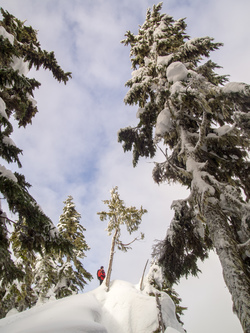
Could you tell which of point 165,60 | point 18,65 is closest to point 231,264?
point 165,60

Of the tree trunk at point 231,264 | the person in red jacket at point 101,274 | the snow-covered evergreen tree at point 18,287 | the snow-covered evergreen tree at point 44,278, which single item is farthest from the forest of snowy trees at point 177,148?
the person in red jacket at point 101,274

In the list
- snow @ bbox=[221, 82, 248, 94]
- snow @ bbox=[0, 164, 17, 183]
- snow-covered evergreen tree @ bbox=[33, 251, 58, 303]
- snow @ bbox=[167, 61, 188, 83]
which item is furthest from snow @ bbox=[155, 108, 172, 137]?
snow-covered evergreen tree @ bbox=[33, 251, 58, 303]

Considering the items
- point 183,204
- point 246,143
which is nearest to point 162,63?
point 246,143

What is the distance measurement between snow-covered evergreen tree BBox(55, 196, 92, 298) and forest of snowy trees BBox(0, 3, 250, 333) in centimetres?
1044

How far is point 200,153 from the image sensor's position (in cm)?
668

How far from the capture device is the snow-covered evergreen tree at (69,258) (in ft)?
55.4

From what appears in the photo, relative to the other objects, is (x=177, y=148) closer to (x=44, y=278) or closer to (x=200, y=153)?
(x=200, y=153)

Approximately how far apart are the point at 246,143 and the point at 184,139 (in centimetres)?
187

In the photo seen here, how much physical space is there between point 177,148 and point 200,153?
1.20 meters

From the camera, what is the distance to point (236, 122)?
5.65 m

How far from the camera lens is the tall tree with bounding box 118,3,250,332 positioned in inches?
191

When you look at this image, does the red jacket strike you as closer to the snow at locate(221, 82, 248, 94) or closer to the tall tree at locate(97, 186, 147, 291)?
the tall tree at locate(97, 186, 147, 291)

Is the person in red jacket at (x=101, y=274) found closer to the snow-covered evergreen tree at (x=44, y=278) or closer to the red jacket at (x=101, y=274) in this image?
the red jacket at (x=101, y=274)

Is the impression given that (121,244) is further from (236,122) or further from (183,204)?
(236,122)
